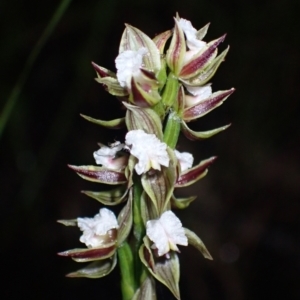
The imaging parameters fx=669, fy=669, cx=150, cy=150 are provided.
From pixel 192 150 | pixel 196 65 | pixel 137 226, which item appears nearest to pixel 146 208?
pixel 137 226

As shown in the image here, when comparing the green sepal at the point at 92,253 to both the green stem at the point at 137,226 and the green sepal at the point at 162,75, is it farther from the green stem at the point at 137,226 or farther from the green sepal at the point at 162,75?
the green sepal at the point at 162,75

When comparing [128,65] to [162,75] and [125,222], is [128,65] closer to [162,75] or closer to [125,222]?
[162,75]

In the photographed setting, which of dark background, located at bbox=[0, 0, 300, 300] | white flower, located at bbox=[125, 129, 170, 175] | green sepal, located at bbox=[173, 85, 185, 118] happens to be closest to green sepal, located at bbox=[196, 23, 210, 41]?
green sepal, located at bbox=[173, 85, 185, 118]

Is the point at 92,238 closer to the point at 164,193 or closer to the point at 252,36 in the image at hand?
the point at 164,193

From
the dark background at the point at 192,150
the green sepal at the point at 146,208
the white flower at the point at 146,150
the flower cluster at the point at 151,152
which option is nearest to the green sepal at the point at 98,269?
the flower cluster at the point at 151,152

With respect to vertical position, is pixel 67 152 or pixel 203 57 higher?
pixel 203 57

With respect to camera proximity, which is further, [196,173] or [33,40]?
[33,40]

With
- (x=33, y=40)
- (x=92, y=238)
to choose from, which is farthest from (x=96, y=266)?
(x=33, y=40)
